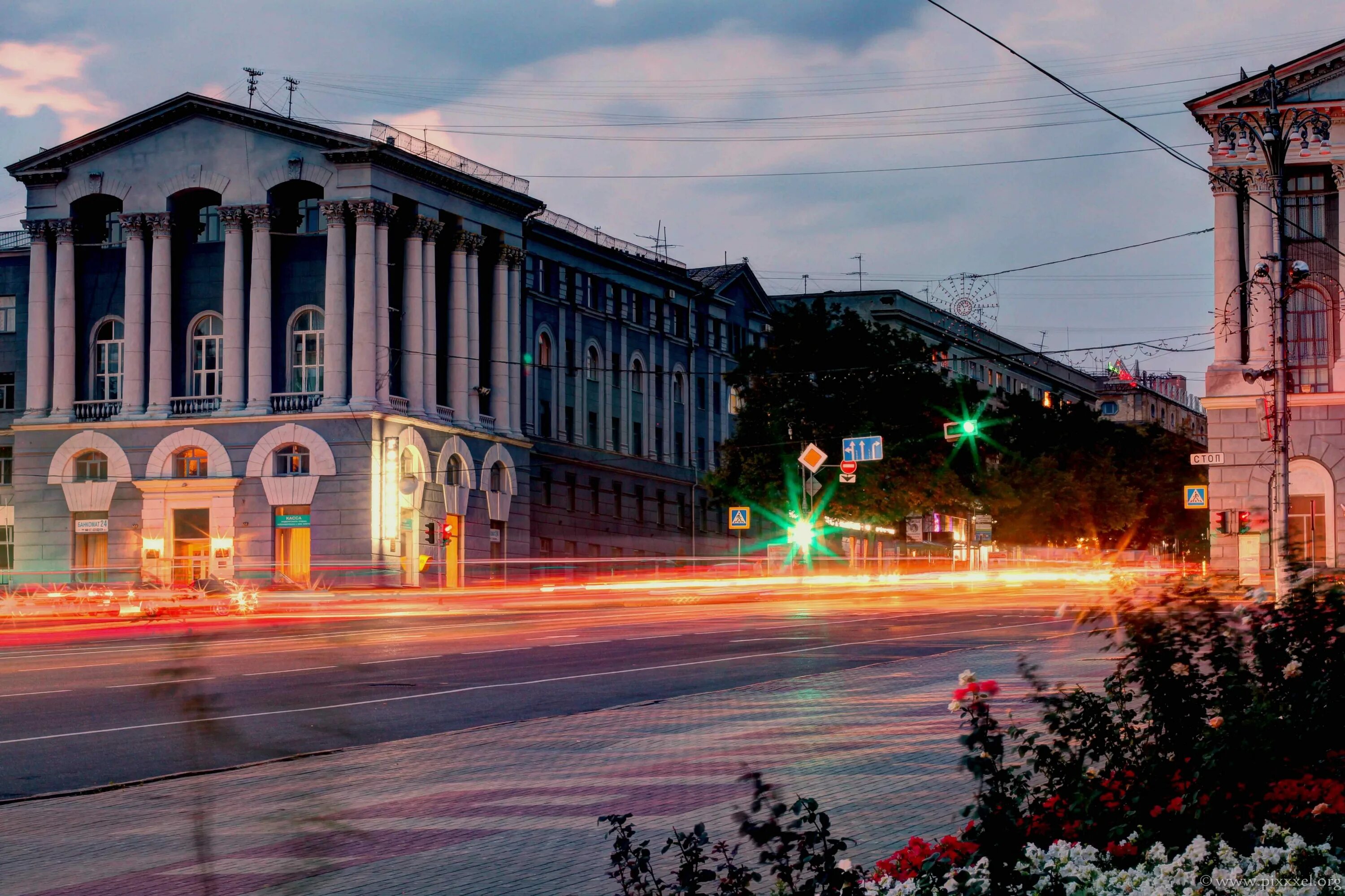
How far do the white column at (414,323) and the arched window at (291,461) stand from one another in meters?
4.37

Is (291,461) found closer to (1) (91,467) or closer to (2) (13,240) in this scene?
(1) (91,467)

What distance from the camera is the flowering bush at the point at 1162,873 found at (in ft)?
21.3

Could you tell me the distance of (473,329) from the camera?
6769 cm

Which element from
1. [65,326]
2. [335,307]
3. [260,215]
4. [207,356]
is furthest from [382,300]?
[65,326]

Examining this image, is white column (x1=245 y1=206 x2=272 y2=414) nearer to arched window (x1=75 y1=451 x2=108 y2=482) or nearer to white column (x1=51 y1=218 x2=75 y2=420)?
arched window (x1=75 y1=451 x2=108 y2=482)

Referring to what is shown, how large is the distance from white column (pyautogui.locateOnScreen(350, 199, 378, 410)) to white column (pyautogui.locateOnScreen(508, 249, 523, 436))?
9.62 metres

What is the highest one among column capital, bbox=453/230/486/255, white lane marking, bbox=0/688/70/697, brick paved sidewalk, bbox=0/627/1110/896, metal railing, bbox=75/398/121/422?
column capital, bbox=453/230/486/255

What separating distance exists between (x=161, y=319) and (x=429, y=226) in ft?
35.2

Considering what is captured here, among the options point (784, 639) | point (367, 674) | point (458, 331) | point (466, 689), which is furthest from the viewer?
point (458, 331)

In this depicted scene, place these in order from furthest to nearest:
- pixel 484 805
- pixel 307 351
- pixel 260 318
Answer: pixel 307 351, pixel 260 318, pixel 484 805

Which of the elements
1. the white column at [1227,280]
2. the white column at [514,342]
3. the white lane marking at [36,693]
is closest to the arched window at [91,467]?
the white column at [514,342]

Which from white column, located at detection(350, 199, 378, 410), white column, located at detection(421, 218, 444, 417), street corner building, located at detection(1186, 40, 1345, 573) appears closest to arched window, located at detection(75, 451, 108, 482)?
white column, located at detection(350, 199, 378, 410)

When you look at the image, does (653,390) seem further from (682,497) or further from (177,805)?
(177,805)

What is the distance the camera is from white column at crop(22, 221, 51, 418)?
6481 centimetres
